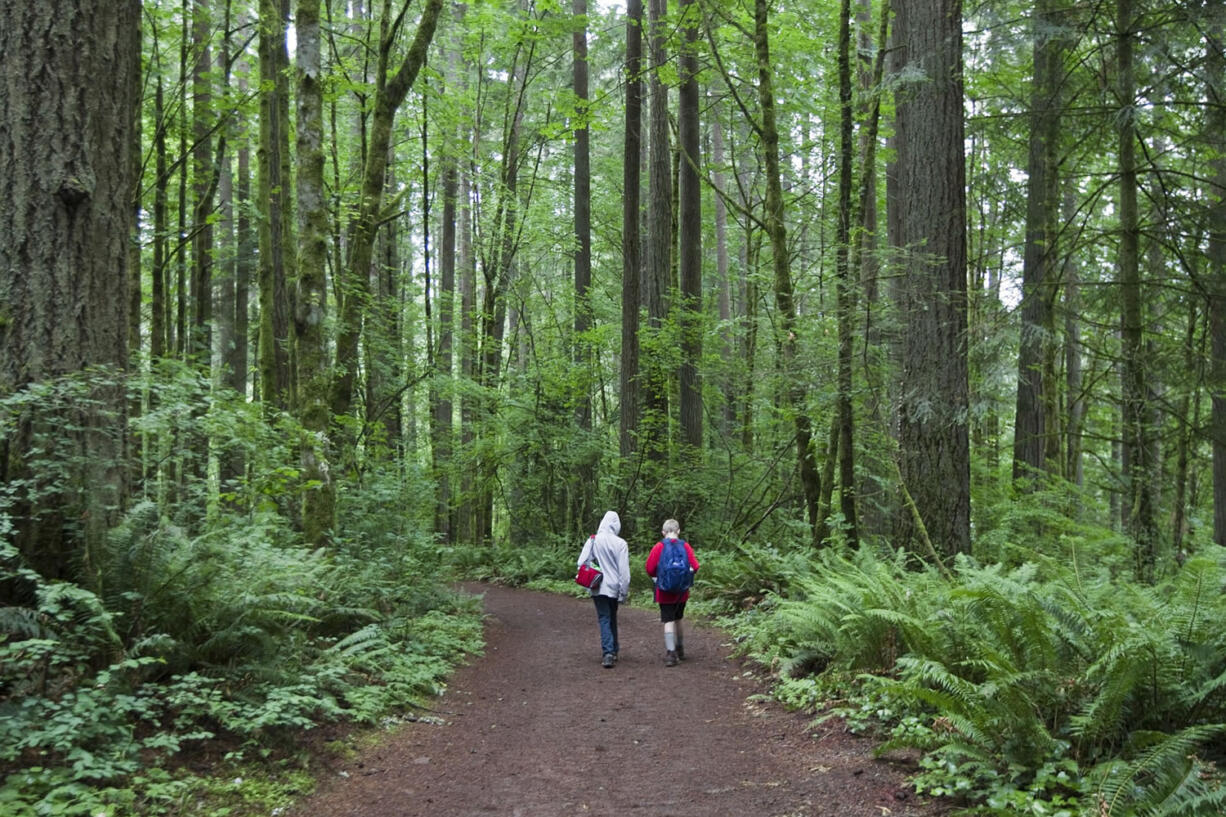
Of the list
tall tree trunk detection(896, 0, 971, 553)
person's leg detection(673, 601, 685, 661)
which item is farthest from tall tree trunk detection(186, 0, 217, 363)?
tall tree trunk detection(896, 0, 971, 553)

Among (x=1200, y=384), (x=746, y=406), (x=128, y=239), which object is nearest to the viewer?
(x=128, y=239)

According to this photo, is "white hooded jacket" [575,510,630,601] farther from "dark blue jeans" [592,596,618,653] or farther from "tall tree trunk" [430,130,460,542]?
"tall tree trunk" [430,130,460,542]

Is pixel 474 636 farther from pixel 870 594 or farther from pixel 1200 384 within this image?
pixel 1200 384

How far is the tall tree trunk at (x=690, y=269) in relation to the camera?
16.0 meters

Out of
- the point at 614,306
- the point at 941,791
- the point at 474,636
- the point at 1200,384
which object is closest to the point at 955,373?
the point at 1200,384

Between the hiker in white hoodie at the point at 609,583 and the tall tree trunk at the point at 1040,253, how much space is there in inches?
191

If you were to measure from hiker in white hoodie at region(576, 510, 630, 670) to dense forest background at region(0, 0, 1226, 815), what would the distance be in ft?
5.27

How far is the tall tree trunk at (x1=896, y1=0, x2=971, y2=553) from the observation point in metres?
8.88

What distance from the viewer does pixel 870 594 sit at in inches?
257

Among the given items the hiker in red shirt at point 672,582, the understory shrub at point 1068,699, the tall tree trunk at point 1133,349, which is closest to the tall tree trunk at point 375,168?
the hiker in red shirt at point 672,582

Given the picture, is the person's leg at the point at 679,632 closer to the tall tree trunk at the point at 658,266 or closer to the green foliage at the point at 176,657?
the green foliage at the point at 176,657

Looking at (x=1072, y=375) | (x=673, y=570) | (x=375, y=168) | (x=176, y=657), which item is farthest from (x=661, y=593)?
(x=1072, y=375)

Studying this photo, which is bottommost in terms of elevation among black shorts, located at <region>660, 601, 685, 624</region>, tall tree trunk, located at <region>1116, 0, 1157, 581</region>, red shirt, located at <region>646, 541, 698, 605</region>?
black shorts, located at <region>660, 601, 685, 624</region>

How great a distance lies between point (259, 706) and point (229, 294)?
622 inches
